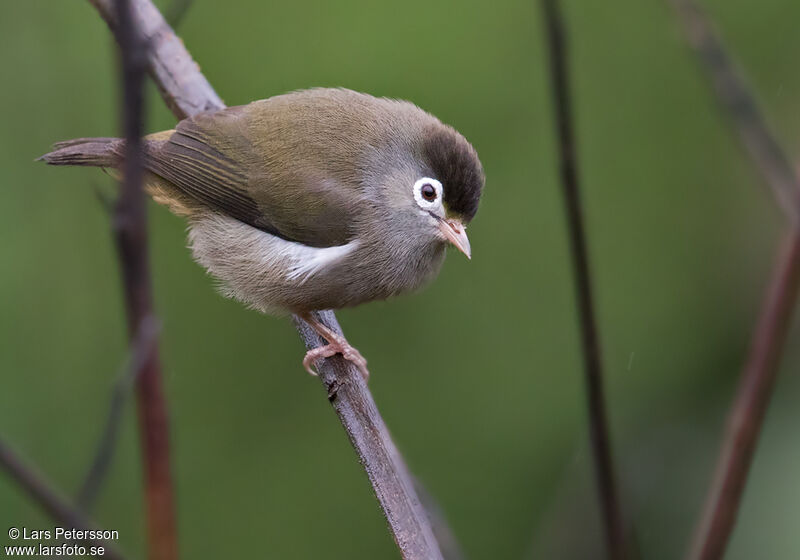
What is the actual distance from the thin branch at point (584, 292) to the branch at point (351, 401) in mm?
466

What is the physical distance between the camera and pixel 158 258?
526 cm

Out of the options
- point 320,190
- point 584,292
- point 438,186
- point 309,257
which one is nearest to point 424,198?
point 438,186

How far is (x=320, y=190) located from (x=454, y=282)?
1.53 m

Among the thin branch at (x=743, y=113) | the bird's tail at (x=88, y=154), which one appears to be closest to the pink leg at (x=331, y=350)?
A: the bird's tail at (x=88, y=154)

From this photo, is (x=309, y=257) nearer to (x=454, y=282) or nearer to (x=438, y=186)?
(x=438, y=186)

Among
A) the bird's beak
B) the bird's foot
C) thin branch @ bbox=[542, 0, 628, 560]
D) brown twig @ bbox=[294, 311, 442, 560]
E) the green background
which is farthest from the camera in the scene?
the green background

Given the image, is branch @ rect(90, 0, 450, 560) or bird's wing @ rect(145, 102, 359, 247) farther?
bird's wing @ rect(145, 102, 359, 247)

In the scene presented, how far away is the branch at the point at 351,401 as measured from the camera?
2.54 m

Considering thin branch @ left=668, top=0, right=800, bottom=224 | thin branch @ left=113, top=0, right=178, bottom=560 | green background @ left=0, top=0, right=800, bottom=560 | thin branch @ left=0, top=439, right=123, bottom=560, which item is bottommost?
green background @ left=0, top=0, right=800, bottom=560

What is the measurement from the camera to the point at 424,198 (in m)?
3.98


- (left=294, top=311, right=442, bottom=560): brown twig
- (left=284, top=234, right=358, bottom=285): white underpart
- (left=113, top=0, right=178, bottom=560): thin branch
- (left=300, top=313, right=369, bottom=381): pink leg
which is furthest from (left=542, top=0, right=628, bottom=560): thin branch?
(left=284, top=234, right=358, bottom=285): white underpart

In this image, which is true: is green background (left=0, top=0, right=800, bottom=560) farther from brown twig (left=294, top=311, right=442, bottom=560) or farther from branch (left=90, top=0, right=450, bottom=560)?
brown twig (left=294, top=311, right=442, bottom=560)

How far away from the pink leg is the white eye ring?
68cm

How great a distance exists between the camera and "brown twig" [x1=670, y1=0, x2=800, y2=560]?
93 centimetres
